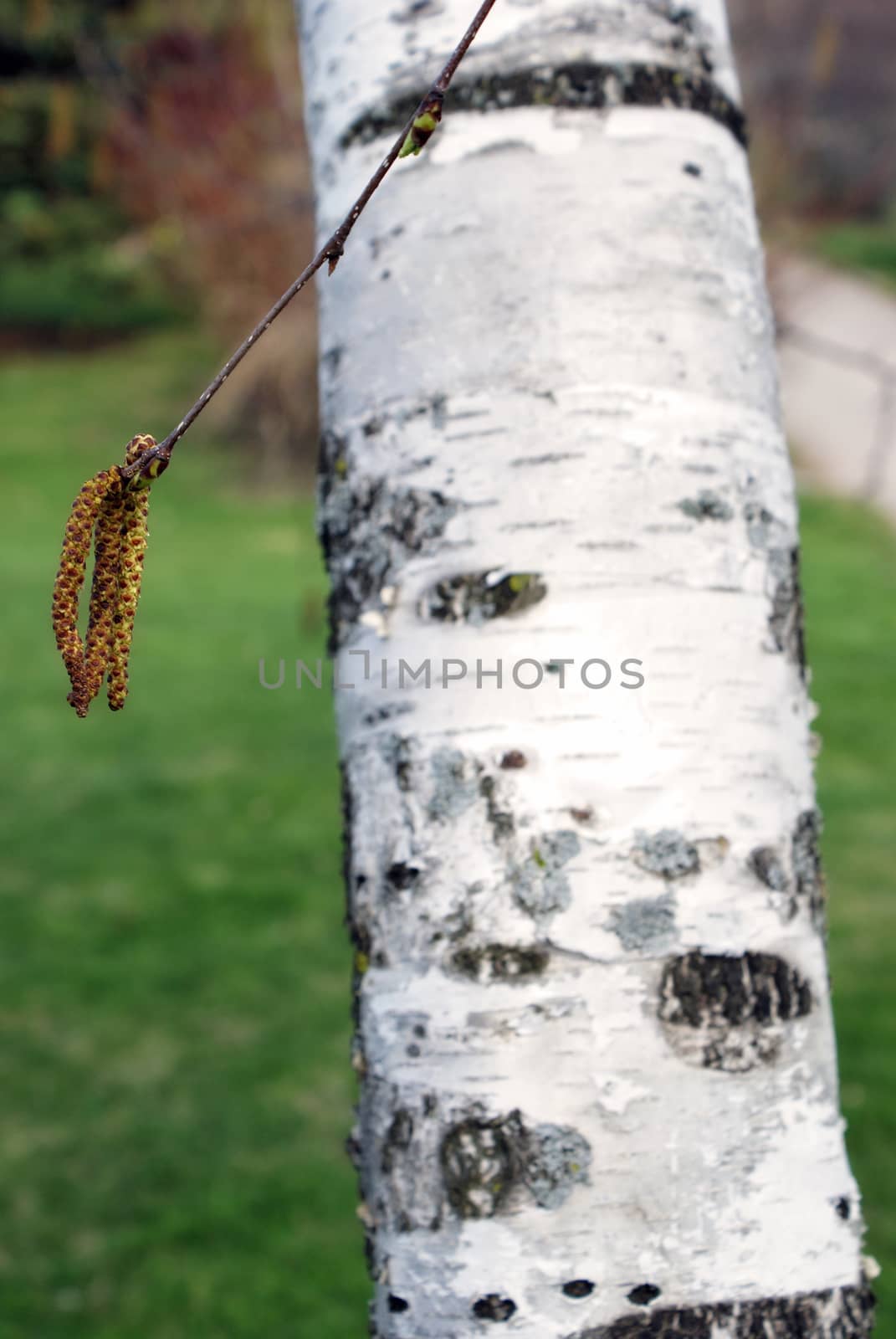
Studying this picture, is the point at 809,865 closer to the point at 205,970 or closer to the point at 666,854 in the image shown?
the point at 666,854

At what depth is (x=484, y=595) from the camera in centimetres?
101

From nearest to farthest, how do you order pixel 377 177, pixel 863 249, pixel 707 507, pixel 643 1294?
pixel 377 177, pixel 643 1294, pixel 707 507, pixel 863 249

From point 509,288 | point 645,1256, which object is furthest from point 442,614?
point 645,1256

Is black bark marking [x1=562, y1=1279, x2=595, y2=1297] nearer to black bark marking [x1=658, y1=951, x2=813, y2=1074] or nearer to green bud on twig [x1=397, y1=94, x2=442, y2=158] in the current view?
black bark marking [x1=658, y1=951, x2=813, y2=1074]

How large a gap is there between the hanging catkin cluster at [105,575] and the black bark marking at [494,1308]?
0.52m

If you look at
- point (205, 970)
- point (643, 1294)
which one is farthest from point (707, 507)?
point (205, 970)

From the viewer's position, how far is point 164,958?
4.09 metres

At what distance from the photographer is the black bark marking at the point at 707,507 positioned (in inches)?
40.1

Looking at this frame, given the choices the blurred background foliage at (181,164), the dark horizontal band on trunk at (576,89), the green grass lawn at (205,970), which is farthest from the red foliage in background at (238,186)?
the dark horizontal band on trunk at (576,89)

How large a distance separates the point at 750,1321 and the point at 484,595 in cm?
59

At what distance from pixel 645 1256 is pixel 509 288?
0.76 m

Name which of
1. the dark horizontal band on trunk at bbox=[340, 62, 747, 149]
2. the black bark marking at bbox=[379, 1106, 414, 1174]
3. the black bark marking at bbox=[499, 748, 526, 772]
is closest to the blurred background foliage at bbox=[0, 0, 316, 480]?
the dark horizontal band on trunk at bbox=[340, 62, 747, 149]

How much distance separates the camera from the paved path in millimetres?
10047

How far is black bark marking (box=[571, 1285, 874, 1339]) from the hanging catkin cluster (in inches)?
23.3
